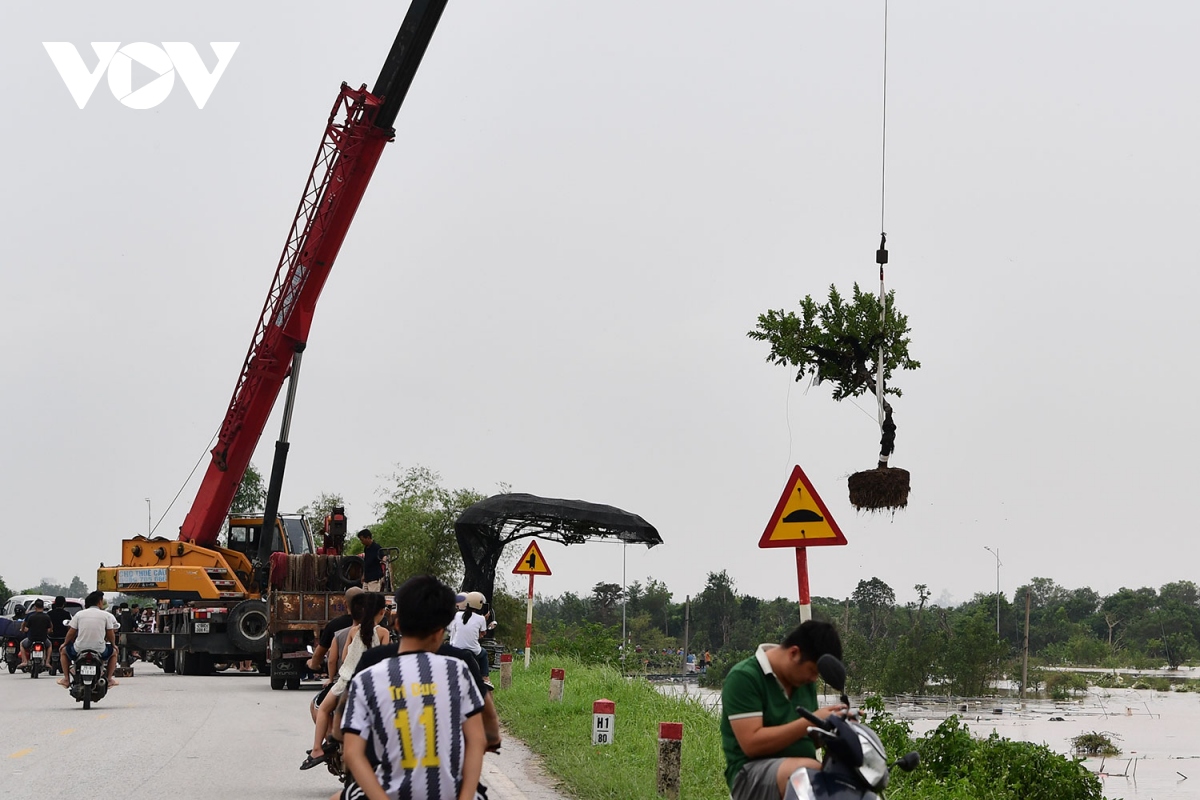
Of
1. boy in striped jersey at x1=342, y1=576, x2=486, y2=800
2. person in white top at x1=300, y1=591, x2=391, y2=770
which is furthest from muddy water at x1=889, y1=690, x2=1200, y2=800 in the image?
boy in striped jersey at x1=342, y1=576, x2=486, y2=800

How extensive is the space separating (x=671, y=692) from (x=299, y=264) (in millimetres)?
13093

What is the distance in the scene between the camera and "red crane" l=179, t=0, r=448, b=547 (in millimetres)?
26453

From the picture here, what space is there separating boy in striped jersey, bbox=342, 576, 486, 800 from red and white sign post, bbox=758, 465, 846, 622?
538 centimetres

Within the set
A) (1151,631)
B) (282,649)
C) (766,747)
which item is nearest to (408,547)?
(282,649)

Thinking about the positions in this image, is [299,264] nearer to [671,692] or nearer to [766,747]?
[671,692]

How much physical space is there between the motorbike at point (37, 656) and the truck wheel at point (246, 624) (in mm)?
3881

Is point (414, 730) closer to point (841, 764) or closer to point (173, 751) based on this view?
point (841, 764)

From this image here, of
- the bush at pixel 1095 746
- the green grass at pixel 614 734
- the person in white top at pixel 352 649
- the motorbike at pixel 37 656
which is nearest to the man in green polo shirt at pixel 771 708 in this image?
the person in white top at pixel 352 649

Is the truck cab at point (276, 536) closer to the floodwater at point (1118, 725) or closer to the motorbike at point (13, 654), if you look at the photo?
the motorbike at point (13, 654)

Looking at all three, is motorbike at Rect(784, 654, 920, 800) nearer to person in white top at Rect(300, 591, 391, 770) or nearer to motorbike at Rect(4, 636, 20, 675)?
person in white top at Rect(300, 591, 391, 770)

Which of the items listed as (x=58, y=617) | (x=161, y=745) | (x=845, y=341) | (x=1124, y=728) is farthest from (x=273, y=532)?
(x=1124, y=728)

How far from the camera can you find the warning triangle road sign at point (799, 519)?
10.2m

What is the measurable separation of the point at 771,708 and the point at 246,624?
25257 millimetres

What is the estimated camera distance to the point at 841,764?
552cm
